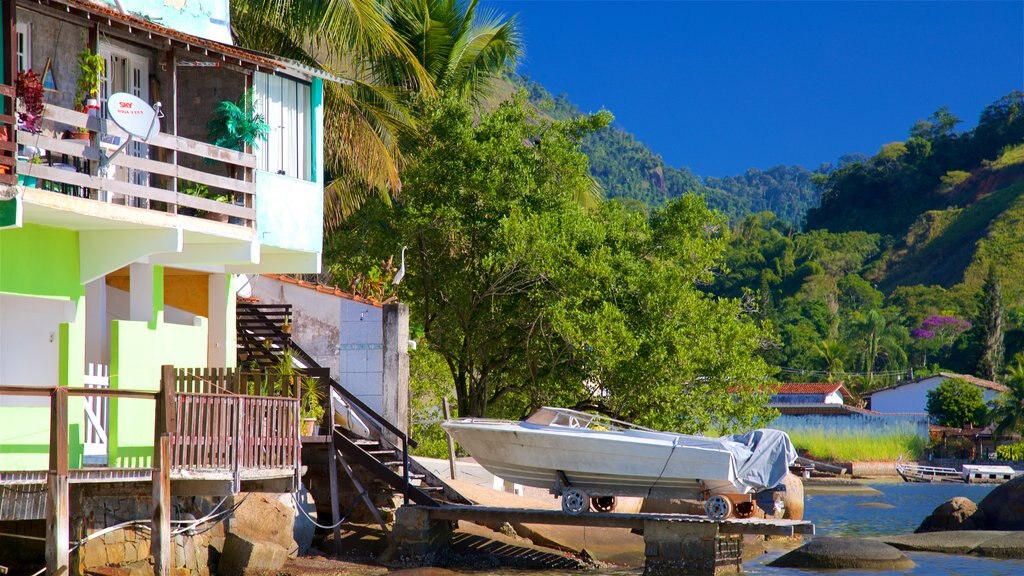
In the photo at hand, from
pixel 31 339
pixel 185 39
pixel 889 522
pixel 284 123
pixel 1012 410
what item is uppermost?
pixel 185 39

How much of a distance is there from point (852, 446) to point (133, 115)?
6121cm

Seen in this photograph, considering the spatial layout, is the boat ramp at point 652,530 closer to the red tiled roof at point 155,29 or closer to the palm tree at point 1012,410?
the red tiled roof at point 155,29

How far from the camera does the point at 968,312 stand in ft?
381

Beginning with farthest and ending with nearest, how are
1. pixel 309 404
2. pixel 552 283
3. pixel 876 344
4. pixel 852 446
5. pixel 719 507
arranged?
pixel 876 344 < pixel 852 446 < pixel 552 283 < pixel 309 404 < pixel 719 507

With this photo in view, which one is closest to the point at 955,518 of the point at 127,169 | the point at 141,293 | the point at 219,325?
the point at 219,325

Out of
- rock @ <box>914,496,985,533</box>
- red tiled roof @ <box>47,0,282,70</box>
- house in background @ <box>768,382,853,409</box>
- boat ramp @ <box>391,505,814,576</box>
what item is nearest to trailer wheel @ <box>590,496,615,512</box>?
boat ramp @ <box>391,505,814,576</box>

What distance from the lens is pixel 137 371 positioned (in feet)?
54.1

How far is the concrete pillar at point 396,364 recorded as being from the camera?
2212 cm

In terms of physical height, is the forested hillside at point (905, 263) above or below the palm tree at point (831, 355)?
above

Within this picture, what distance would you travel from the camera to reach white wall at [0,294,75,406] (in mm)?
15430

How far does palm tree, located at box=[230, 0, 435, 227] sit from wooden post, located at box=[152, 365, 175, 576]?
10281 mm

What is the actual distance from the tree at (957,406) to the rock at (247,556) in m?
69.1

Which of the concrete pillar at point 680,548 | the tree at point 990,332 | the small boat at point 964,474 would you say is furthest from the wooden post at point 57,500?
the tree at point 990,332

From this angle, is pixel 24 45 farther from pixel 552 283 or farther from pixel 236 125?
pixel 552 283
